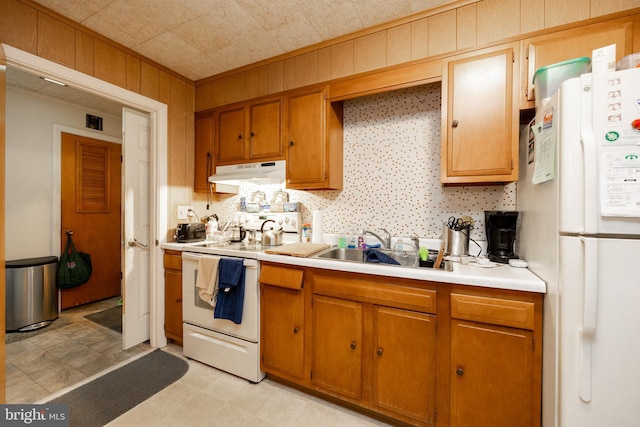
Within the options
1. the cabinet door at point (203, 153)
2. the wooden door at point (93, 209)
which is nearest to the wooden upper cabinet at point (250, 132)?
the cabinet door at point (203, 153)

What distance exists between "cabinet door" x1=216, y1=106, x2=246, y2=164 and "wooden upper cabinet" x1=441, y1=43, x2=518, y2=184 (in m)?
1.74

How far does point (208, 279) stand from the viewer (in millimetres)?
2018

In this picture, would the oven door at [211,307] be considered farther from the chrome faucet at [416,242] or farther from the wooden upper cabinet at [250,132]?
the chrome faucet at [416,242]

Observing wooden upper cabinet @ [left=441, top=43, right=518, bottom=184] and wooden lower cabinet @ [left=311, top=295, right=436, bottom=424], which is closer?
wooden lower cabinet @ [left=311, top=295, right=436, bottom=424]

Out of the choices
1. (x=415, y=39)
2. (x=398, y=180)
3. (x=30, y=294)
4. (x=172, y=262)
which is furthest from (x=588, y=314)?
(x=30, y=294)

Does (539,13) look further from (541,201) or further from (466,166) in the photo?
(541,201)

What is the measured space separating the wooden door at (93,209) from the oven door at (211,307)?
7.25 feet

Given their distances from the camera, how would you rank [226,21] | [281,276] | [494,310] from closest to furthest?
[494,310], [281,276], [226,21]

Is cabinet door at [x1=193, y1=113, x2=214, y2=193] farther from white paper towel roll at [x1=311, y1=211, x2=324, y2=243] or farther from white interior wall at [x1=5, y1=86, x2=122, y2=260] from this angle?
white interior wall at [x1=5, y1=86, x2=122, y2=260]

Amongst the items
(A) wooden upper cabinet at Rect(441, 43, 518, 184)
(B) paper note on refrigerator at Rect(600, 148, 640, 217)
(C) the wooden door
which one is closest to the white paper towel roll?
(A) wooden upper cabinet at Rect(441, 43, 518, 184)

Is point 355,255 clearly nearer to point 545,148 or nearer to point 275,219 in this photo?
point 275,219

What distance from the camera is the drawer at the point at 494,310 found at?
1.21 m

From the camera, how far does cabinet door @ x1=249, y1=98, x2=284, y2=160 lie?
7.48 feet

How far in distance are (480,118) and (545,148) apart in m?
0.48
